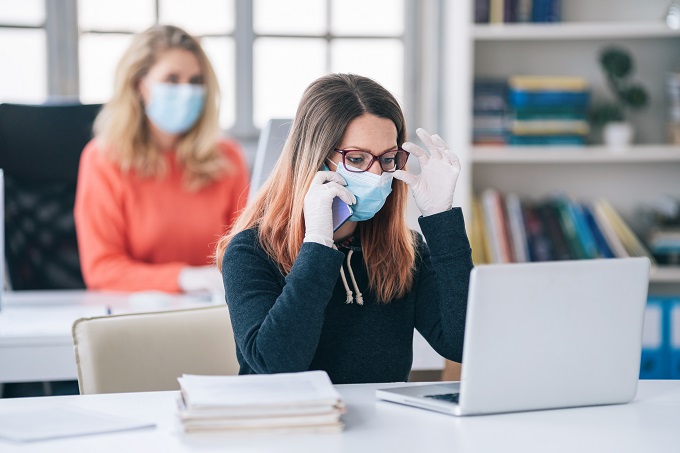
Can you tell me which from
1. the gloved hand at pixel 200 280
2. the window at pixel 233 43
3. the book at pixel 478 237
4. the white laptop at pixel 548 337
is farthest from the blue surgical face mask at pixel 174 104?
the white laptop at pixel 548 337

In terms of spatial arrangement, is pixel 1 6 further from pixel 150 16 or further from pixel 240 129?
pixel 240 129

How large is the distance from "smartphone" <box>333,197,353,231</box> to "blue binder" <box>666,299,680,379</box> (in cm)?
186

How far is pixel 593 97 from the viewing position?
3.36 meters

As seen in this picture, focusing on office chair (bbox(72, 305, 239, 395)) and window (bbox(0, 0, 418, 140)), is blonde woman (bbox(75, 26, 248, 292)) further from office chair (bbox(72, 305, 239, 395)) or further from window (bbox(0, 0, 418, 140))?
office chair (bbox(72, 305, 239, 395))

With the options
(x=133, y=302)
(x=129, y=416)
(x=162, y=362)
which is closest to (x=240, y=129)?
(x=133, y=302)

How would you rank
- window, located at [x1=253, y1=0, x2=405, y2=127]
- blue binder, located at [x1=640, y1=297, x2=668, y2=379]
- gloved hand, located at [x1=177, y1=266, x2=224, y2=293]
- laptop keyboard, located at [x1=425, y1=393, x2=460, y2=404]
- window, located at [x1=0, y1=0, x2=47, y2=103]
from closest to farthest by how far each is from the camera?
1. laptop keyboard, located at [x1=425, y1=393, x2=460, y2=404]
2. gloved hand, located at [x1=177, y1=266, x2=224, y2=293]
3. blue binder, located at [x1=640, y1=297, x2=668, y2=379]
4. window, located at [x1=0, y1=0, x2=47, y2=103]
5. window, located at [x1=253, y1=0, x2=405, y2=127]

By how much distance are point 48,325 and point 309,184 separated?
2.49ft

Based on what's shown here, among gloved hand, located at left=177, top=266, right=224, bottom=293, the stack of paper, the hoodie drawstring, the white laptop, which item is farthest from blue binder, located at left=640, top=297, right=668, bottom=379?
the stack of paper

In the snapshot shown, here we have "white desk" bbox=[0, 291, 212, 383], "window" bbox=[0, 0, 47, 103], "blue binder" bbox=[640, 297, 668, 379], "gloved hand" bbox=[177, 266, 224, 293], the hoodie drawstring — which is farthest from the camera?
"window" bbox=[0, 0, 47, 103]

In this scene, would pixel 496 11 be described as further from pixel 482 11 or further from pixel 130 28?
pixel 130 28

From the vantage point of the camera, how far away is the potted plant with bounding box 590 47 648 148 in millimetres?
3219

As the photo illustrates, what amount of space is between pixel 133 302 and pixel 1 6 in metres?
1.72

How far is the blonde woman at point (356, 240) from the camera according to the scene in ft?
4.88

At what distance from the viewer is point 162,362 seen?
1610mm
